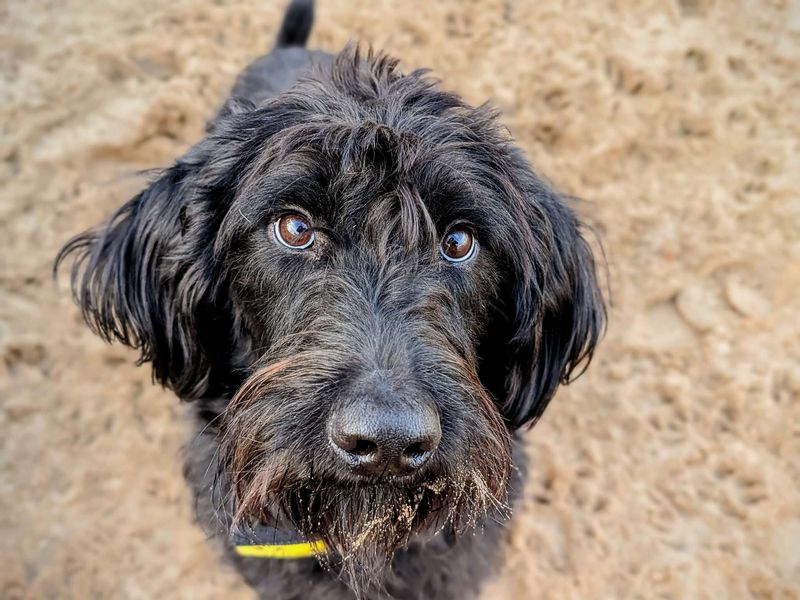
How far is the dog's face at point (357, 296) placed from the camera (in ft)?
5.90

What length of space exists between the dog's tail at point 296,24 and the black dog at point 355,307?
142cm

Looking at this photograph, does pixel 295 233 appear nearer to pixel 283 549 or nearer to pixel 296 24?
pixel 283 549

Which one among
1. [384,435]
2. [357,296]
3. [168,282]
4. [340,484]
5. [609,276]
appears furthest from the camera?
[609,276]

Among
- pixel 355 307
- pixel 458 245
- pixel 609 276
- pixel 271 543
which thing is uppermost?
pixel 458 245

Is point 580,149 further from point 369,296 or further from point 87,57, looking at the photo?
point 87,57

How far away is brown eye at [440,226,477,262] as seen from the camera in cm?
211

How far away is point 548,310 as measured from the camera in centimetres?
239

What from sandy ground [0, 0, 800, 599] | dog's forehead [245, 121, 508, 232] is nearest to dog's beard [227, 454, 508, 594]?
dog's forehead [245, 121, 508, 232]

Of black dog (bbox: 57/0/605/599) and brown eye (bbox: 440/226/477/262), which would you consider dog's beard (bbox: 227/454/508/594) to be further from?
brown eye (bbox: 440/226/477/262)

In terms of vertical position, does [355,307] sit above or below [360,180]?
below

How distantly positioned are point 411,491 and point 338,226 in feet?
2.40

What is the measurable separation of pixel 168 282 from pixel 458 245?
933 millimetres

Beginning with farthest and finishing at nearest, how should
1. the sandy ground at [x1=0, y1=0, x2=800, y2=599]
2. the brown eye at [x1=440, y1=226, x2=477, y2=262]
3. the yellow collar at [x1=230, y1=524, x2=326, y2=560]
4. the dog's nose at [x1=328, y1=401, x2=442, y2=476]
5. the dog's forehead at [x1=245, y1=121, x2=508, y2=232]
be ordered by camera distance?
the sandy ground at [x1=0, y1=0, x2=800, y2=599], the yellow collar at [x1=230, y1=524, x2=326, y2=560], the brown eye at [x1=440, y1=226, x2=477, y2=262], the dog's forehead at [x1=245, y1=121, x2=508, y2=232], the dog's nose at [x1=328, y1=401, x2=442, y2=476]

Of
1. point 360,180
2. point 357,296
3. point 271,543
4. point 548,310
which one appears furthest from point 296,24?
point 271,543
